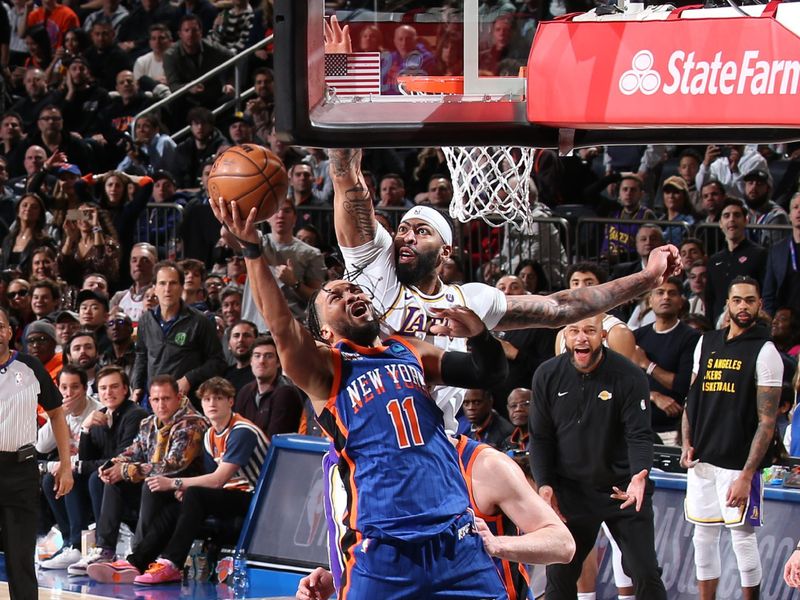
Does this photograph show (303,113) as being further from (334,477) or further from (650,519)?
(650,519)

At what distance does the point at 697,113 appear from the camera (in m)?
5.53

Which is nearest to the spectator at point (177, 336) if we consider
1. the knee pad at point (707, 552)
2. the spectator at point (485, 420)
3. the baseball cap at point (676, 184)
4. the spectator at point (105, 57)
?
the spectator at point (485, 420)

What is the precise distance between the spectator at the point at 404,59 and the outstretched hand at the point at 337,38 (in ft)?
0.69

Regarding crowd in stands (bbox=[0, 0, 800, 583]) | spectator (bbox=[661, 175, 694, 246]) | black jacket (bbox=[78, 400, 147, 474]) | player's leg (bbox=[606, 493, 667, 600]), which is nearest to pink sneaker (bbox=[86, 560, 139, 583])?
crowd in stands (bbox=[0, 0, 800, 583])

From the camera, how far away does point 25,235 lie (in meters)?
14.5

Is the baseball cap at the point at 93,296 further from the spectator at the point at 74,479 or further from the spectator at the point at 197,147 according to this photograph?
the spectator at the point at 197,147

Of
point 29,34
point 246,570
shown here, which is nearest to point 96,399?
point 246,570

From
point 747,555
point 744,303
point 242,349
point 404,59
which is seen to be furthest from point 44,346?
point 404,59

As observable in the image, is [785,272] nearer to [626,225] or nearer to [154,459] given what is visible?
[626,225]

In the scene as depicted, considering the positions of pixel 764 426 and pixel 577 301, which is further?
pixel 764 426

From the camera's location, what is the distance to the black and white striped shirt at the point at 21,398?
8648 millimetres

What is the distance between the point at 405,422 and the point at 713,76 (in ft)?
5.64

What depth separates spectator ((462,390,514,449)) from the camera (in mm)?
9664

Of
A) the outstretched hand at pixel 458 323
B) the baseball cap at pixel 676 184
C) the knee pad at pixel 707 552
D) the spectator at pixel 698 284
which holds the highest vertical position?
the outstretched hand at pixel 458 323
